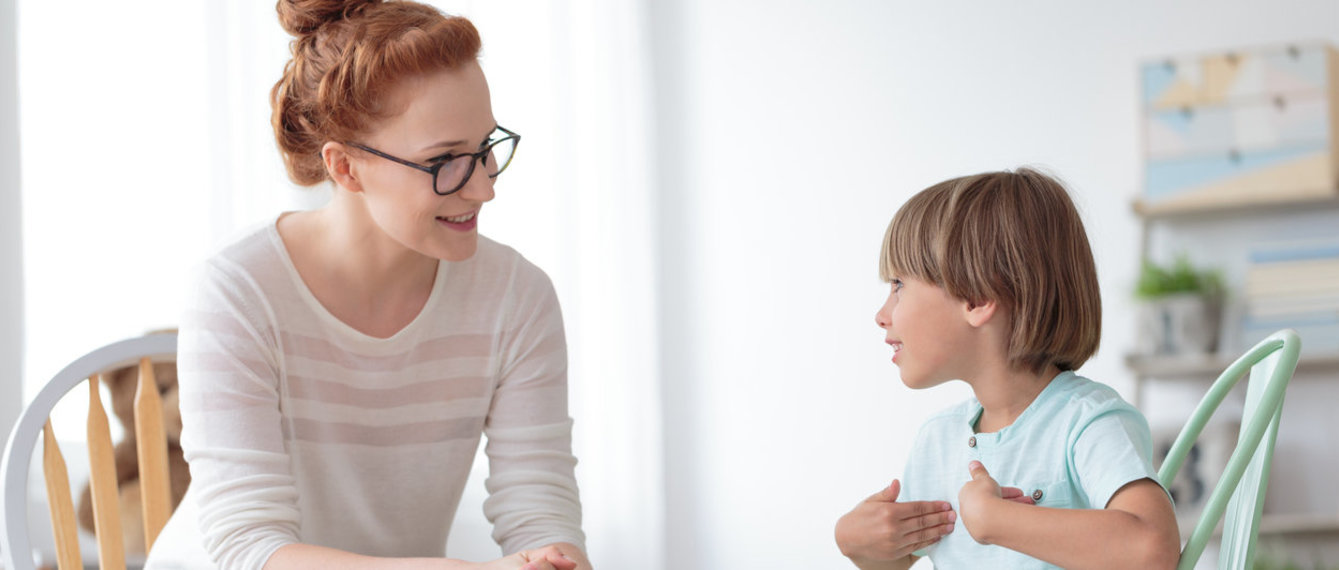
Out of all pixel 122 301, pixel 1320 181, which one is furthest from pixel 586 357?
pixel 1320 181

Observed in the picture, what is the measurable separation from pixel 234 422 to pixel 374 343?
0.64 ft

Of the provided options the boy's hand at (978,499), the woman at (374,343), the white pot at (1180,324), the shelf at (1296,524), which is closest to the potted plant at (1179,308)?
the white pot at (1180,324)

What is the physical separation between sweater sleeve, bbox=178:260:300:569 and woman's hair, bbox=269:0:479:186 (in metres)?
0.19

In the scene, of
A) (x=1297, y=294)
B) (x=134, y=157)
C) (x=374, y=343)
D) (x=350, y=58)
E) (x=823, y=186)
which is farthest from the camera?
(x=823, y=186)

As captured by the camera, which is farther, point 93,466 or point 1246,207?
point 1246,207

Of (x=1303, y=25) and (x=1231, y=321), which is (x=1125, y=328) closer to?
(x=1231, y=321)

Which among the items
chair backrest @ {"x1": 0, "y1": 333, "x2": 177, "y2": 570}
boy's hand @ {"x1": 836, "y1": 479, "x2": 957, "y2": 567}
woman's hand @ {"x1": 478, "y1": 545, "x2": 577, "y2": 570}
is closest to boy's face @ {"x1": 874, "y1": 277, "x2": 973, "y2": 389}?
boy's hand @ {"x1": 836, "y1": 479, "x2": 957, "y2": 567}

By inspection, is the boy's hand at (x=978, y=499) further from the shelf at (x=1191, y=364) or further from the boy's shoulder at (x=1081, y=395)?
the shelf at (x=1191, y=364)

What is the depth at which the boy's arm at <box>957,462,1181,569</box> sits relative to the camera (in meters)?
0.94

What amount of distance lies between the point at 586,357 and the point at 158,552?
222 centimetres

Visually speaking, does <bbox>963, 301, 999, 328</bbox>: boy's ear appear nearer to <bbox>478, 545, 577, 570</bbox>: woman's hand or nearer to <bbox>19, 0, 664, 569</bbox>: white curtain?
<bbox>478, 545, 577, 570</bbox>: woman's hand

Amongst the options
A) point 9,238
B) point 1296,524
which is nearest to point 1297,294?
Result: point 1296,524

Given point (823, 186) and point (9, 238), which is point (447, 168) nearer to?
point (9, 238)

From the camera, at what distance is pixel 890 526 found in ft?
3.66
